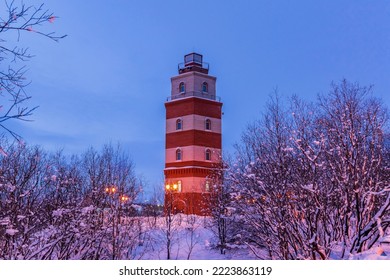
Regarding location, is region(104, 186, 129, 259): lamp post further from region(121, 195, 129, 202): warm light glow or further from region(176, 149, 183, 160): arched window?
region(176, 149, 183, 160): arched window

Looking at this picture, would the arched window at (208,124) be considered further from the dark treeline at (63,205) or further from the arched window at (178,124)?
the dark treeline at (63,205)

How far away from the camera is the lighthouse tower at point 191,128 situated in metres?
27.8

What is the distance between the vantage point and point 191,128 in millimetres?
28281

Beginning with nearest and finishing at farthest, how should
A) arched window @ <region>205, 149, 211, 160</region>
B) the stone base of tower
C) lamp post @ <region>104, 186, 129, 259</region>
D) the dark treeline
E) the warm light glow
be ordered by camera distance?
the dark treeline → lamp post @ <region>104, 186, 129, 259</region> → the warm light glow → the stone base of tower → arched window @ <region>205, 149, 211, 160</region>

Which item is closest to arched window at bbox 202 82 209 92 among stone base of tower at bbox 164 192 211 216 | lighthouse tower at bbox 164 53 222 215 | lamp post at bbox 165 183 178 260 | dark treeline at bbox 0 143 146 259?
lighthouse tower at bbox 164 53 222 215

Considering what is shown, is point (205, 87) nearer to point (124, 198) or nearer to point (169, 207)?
point (169, 207)

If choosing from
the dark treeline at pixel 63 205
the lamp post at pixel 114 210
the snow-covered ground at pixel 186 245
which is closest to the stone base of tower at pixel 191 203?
the snow-covered ground at pixel 186 245

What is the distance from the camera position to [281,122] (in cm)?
920

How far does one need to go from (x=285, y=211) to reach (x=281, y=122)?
282cm

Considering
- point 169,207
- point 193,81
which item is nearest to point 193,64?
point 193,81

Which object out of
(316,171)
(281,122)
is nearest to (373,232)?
(316,171)

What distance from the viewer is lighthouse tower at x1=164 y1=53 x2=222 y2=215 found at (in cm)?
2775

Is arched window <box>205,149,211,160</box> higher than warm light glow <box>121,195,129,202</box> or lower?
higher
